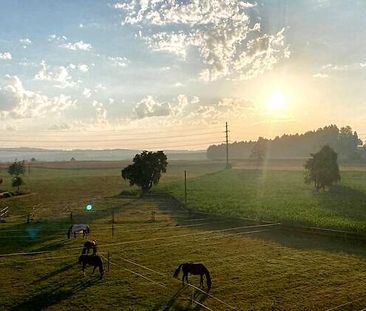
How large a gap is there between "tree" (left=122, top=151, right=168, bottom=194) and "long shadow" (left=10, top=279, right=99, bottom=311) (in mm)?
45315

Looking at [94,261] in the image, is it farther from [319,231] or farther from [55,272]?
[319,231]

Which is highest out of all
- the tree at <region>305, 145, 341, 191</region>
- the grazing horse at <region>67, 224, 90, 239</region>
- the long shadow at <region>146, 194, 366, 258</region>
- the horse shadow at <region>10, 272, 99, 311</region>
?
the tree at <region>305, 145, 341, 191</region>

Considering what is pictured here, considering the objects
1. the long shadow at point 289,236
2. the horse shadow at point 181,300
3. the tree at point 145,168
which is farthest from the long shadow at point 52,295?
the tree at point 145,168

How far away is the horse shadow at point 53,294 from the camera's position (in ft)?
60.8

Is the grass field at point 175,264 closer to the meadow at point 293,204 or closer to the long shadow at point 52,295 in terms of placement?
the long shadow at point 52,295

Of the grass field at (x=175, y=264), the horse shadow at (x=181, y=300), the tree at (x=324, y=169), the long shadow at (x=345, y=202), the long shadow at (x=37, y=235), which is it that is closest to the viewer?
the horse shadow at (x=181, y=300)

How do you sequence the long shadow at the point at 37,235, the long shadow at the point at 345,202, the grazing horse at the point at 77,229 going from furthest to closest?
the long shadow at the point at 345,202, the grazing horse at the point at 77,229, the long shadow at the point at 37,235

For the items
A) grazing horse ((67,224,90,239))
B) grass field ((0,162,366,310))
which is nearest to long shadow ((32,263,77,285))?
grass field ((0,162,366,310))

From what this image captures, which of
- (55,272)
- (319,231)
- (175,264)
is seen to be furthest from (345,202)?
(55,272)

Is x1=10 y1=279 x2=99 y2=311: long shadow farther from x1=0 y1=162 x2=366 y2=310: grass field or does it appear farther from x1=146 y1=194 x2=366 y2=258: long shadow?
x1=146 y1=194 x2=366 y2=258: long shadow

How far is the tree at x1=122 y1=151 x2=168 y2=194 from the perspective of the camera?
67.3 m

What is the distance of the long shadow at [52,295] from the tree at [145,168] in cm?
4532

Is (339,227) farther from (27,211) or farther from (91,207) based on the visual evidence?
(27,211)

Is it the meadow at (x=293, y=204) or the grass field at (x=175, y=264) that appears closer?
the grass field at (x=175, y=264)
